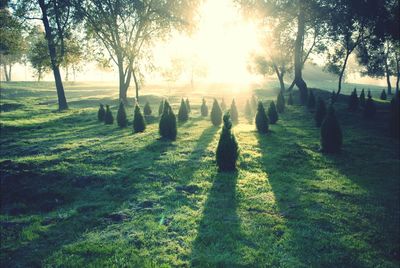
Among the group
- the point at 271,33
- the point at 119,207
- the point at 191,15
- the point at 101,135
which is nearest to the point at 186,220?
the point at 119,207

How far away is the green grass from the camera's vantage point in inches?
290

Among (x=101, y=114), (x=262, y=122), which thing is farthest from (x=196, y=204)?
(x=101, y=114)

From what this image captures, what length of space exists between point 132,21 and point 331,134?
28724mm

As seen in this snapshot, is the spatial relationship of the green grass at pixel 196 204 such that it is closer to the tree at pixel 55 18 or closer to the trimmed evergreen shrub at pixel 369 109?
the trimmed evergreen shrub at pixel 369 109

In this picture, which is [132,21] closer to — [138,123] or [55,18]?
[55,18]

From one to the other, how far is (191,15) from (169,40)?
5.20 m

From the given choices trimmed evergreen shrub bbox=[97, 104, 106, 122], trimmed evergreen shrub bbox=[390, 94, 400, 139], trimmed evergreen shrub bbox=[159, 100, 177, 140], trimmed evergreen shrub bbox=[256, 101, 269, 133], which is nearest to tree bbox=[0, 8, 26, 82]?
trimmed evergreen shrub bbox=[97, 104, 106, 122]

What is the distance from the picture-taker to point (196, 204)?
998 centimetres

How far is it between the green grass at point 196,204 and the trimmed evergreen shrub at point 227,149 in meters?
0.43

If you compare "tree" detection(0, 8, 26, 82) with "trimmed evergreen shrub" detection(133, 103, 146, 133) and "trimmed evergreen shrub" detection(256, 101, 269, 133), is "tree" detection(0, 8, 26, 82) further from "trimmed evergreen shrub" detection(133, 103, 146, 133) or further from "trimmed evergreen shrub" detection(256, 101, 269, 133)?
"trimmed evergreen shrub" detection(256, 101, 269, 133)

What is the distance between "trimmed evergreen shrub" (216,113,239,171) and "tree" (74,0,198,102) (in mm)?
20966

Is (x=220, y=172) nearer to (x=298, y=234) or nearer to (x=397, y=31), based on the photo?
(x=298, y=234)

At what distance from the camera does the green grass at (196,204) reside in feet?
24.2

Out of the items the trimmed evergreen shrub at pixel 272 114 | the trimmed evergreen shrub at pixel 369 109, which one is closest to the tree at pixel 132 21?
the trimmed evergreen shrub at pixel 272 114
